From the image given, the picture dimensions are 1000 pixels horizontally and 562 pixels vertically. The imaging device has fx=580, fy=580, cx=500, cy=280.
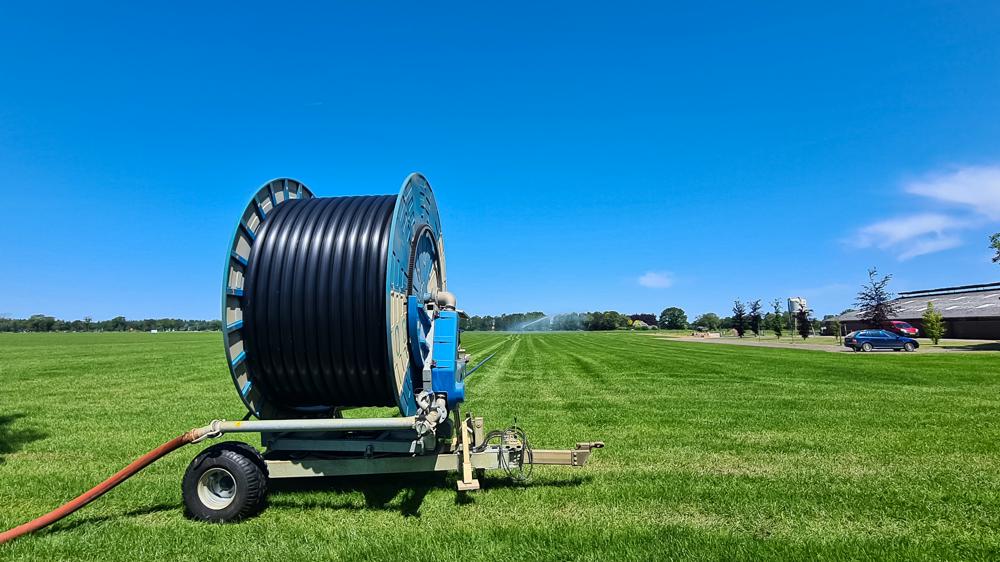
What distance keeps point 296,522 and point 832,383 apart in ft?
54.6

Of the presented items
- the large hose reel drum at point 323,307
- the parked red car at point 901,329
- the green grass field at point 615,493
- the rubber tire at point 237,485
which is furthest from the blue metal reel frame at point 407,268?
the parked red car at point 901,329

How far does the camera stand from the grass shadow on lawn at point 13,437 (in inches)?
354

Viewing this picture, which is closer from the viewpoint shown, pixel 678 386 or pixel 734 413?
pixel 734 413

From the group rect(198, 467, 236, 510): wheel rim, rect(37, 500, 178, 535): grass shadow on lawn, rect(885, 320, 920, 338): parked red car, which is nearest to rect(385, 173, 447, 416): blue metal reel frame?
rect(198, 467, 236, 510): wheel rim

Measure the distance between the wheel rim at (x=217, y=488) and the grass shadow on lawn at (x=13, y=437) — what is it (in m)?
4.87

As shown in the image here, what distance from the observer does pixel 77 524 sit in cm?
557

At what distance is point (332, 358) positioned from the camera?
605 centimetres

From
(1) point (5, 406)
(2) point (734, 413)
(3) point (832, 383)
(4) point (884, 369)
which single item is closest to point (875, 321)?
(4) point (884, 369)

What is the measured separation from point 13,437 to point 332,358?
25.7ft

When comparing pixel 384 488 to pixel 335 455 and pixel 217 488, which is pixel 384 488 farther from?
pixel 217 488

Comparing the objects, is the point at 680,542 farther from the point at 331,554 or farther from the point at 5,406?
the point at 5,406

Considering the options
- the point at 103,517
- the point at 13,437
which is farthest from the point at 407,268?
the point at 13,437

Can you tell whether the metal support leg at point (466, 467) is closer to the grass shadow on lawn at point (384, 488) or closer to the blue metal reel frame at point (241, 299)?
the grass shadow on lawn at point (384, 488)

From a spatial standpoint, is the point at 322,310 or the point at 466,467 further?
the point at 322,310
